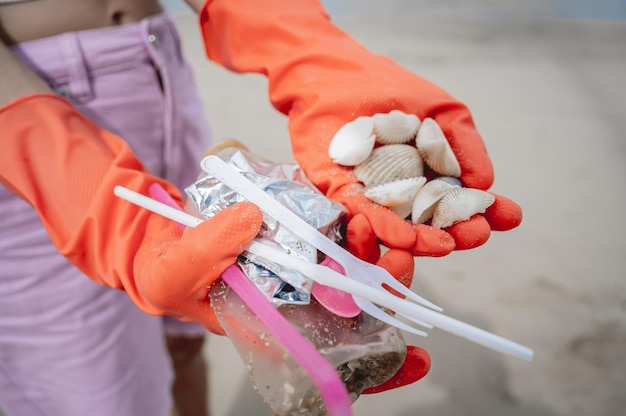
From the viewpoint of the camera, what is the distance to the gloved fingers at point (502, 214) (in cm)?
43

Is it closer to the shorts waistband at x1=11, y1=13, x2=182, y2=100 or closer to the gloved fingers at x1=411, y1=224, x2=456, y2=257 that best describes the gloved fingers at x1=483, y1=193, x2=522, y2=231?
the gloved fingers at x1=411, y1=224, x2=456, y2=257

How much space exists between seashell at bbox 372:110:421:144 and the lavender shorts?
0.32 metres

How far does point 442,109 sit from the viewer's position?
1.70 ft

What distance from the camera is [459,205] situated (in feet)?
1.32

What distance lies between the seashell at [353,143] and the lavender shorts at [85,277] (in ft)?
0.97

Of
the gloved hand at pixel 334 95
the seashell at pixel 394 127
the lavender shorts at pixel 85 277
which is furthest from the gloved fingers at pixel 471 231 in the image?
the lavender shorts at pixel 85 277

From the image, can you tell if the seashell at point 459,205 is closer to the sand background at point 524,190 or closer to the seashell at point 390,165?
the seashell at point 390,165

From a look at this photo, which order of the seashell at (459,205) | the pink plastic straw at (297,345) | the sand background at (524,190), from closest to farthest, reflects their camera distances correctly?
the pink plastic straw at (297,345)
the seashell at (459,205)
the sand background at (524,190)

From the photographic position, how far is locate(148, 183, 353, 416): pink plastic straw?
303mm

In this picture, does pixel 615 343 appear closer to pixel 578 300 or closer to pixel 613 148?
pixel 578 300

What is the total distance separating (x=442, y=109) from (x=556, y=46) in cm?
140

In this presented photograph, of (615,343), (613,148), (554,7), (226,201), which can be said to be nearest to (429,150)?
(226,201)

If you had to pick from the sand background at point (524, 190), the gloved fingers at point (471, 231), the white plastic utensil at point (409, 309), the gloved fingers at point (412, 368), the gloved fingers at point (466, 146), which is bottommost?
the sand background at point (524, 190)

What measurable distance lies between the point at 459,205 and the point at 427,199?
3cm
